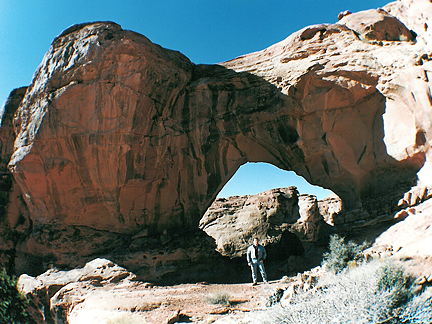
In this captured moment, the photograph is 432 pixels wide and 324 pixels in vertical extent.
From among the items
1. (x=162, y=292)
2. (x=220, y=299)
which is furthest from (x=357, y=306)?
(x=162, y=292)

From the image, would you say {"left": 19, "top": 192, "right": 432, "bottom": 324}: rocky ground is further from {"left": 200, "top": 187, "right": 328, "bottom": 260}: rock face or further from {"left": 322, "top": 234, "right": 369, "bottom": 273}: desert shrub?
{"left": 200, "top": 187, "right": 328, "bottom": 260}: rock face

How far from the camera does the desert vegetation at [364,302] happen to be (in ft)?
13.9

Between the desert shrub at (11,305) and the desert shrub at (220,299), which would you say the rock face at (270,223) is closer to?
the desert shrub at (220,299)

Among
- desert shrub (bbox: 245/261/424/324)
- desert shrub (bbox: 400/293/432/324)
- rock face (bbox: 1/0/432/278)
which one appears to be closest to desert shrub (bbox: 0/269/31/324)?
rock face (bbox: 1/0/432/278)

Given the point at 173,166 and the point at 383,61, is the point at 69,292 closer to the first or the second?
the point at 173,166

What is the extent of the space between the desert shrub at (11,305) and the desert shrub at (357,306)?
22.6 feet

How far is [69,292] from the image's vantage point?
762 cm

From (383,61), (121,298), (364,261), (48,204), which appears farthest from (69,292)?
(383,61)

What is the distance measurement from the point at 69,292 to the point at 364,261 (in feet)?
21.1

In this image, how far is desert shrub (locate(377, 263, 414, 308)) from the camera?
14.8ft

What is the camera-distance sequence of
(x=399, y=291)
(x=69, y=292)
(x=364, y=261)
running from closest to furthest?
Answer: 1. (x=399, y=291)
2. (x=364, y=261)
3. (x=69, y=292)

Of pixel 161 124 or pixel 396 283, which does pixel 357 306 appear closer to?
pixel 396 283

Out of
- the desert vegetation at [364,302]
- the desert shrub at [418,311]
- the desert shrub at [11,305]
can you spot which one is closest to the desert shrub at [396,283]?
the desert vegetation at [364,302]

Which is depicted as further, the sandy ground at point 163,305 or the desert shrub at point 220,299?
the desert shrub at point 220,299
